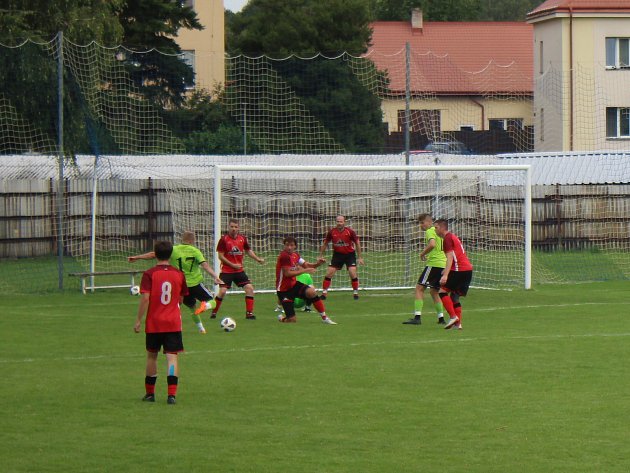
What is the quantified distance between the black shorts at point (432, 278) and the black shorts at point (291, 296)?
77.5 inches

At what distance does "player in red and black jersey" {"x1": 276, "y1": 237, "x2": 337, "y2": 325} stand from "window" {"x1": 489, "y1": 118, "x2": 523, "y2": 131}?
14526 millimetres

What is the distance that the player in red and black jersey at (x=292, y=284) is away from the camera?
20.4m

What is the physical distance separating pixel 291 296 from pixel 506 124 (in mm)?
17617

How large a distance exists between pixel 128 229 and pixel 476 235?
10941 mm

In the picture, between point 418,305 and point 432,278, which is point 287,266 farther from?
point 432,278

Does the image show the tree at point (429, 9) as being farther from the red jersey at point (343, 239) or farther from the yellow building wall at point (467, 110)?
the red jersey at point (343, 239)

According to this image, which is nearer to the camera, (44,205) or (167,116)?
(167,116)

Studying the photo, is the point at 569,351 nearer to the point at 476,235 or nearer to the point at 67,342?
the point at 67,342

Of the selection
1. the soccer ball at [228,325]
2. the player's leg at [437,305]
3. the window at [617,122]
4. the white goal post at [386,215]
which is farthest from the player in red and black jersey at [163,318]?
the window at [617,122]

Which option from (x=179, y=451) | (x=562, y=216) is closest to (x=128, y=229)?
(x=562, y=216)

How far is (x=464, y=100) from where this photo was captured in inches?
1328

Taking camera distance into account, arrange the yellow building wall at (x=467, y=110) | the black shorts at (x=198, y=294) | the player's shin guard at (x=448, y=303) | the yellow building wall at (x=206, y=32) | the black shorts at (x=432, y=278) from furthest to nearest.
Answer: the yellow building wall at (x=206, y=32), the yellow building wall at (x=467, y=110), the black shorts at (x=432, y=278), the black shorts at (x=198, y=294), the player's shin guard at (x=448, y=303)

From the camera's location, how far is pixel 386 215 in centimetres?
3206

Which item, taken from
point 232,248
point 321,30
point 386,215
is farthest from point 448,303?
point 321,30
